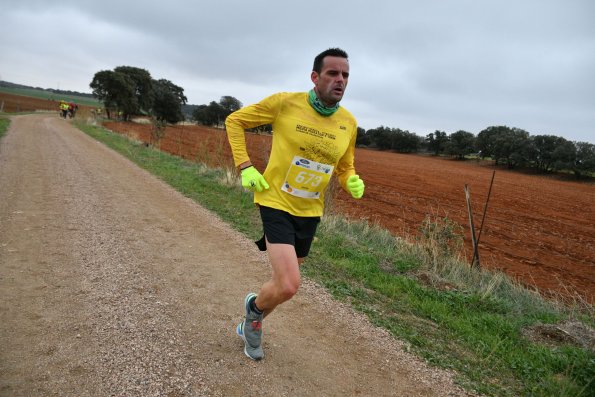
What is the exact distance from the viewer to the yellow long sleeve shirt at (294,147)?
119 inches

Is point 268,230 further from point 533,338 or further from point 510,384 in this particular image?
point 533,338

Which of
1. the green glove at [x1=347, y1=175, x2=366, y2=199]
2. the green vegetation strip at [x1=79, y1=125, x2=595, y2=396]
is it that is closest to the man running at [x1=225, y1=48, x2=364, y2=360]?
the green glove at [x1=347, y1=175, x2=366, y2=199]

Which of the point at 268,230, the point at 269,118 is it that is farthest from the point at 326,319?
the point at 269,118

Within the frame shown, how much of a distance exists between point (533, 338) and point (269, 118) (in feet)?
12.6

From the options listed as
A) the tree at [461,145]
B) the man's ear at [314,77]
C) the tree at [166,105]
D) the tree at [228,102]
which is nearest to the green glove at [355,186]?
the man's ear at [314,77]

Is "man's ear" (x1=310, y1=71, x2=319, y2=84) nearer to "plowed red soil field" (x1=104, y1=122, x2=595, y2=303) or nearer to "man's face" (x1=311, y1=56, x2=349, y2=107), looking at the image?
"man's face" (x1=311, y1=56, x2=349, y2=107)

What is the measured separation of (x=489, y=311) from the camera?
16.8 feet

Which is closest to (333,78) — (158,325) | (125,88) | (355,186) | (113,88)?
(355,186)

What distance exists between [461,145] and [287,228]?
67.3m

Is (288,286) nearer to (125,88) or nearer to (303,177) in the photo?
(303,177)

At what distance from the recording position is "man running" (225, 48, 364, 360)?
293 cm

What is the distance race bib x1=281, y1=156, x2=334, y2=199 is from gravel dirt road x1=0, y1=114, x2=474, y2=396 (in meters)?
1.44

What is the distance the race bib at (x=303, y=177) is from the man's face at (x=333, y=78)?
1.69 feet

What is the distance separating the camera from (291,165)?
3.04 m
